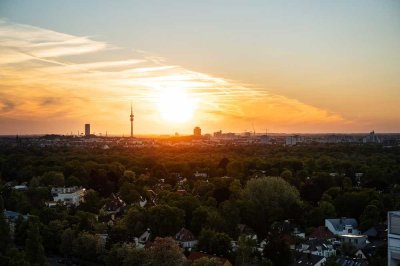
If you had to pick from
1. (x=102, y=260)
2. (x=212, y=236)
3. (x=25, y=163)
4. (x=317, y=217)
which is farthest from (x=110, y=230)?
(x=25, y=163)

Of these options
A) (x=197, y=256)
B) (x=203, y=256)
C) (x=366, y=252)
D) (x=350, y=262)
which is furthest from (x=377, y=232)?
(x=203, y=256)

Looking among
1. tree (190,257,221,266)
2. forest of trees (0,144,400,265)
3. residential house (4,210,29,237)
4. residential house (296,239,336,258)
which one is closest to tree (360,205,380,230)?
forest of trees (0,144,400,265)

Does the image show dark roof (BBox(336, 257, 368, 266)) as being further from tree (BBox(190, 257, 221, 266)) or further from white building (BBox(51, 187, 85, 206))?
white building (BBox(51, 187, 85, 206))

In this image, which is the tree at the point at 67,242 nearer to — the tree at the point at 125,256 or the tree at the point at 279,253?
the tree at the point at 125,256

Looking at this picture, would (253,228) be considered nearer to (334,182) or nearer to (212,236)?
(212,236)

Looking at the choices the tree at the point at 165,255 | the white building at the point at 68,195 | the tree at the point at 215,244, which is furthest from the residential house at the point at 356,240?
the white building at the point at 68,195

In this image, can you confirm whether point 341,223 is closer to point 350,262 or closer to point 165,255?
point 350,262

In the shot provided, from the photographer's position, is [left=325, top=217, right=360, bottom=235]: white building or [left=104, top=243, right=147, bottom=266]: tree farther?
[left=325, top=217, right=360, bottom=235]: white building
